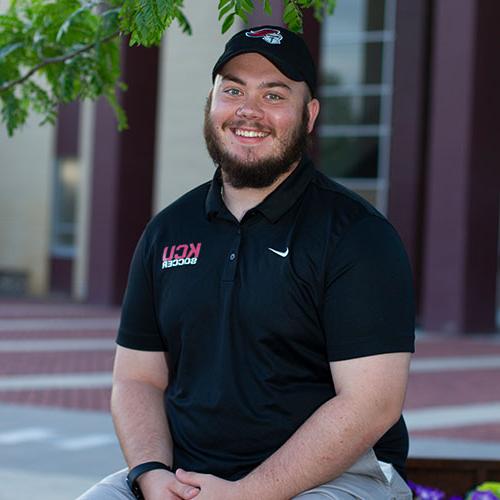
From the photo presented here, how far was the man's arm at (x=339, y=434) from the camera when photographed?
255 centimetres

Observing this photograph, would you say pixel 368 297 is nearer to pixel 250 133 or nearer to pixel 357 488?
pixel 357 488

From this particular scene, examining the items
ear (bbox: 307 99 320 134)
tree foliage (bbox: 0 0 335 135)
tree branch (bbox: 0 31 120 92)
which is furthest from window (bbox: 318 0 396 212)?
ear (bbox: 307 99 320 134)

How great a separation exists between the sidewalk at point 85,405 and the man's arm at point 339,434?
239 cm

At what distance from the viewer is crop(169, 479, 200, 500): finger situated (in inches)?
104

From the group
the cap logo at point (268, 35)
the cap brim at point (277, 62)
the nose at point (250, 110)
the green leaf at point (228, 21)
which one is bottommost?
the nose at point (250, 110)

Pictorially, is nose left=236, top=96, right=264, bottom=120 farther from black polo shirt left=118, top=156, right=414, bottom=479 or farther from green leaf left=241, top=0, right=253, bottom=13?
green leaf left=241, top=0, right=253, bottom=13

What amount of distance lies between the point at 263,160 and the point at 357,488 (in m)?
0.92

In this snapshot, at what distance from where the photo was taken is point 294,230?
2.75 meters

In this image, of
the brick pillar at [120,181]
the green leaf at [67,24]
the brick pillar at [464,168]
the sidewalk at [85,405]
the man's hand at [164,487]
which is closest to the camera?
the man's hand at [164,487]

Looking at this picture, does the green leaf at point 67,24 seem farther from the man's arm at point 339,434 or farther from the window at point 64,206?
the window at point 64,206

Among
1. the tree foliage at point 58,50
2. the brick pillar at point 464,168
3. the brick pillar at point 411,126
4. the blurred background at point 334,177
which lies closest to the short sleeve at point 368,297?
A: the tree foliage at point 58,50

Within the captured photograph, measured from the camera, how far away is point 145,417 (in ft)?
9.55

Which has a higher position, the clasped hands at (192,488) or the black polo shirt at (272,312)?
the black polo shirt at (272,312)

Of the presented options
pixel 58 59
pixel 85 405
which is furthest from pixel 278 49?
pixel 85 405
